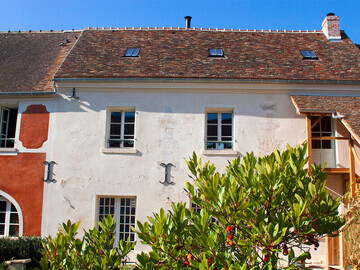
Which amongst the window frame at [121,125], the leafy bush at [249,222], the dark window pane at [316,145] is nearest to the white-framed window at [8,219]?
the window frame at [121,125]

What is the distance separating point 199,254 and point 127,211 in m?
6.74

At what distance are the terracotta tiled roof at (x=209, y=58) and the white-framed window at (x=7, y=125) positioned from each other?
220 centimetres

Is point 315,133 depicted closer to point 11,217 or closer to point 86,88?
point 86,88

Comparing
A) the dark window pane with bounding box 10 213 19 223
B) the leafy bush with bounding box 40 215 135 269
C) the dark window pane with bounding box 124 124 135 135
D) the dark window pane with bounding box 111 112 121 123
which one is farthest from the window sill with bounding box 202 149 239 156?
the leafy bush with bounding box 40 215 135 269

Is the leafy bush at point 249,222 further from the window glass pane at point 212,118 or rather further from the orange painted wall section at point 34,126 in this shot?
the orange painted wall section at point 34,126

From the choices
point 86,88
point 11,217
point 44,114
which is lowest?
point 11,217

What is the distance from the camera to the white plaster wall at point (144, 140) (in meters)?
10.6

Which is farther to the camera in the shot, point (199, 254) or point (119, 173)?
point (119, 173)

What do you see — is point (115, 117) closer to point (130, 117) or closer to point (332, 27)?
point (130, 117)

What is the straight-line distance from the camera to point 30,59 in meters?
13.5

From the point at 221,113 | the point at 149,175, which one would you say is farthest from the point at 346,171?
the point at 149,175

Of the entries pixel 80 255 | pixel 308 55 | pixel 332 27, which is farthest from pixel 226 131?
pixel 80 255

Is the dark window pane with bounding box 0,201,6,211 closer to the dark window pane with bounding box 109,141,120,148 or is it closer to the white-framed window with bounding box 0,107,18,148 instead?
the white-framed window with bounding box 0,107,18,148

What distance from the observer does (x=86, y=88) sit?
11.2 metres
